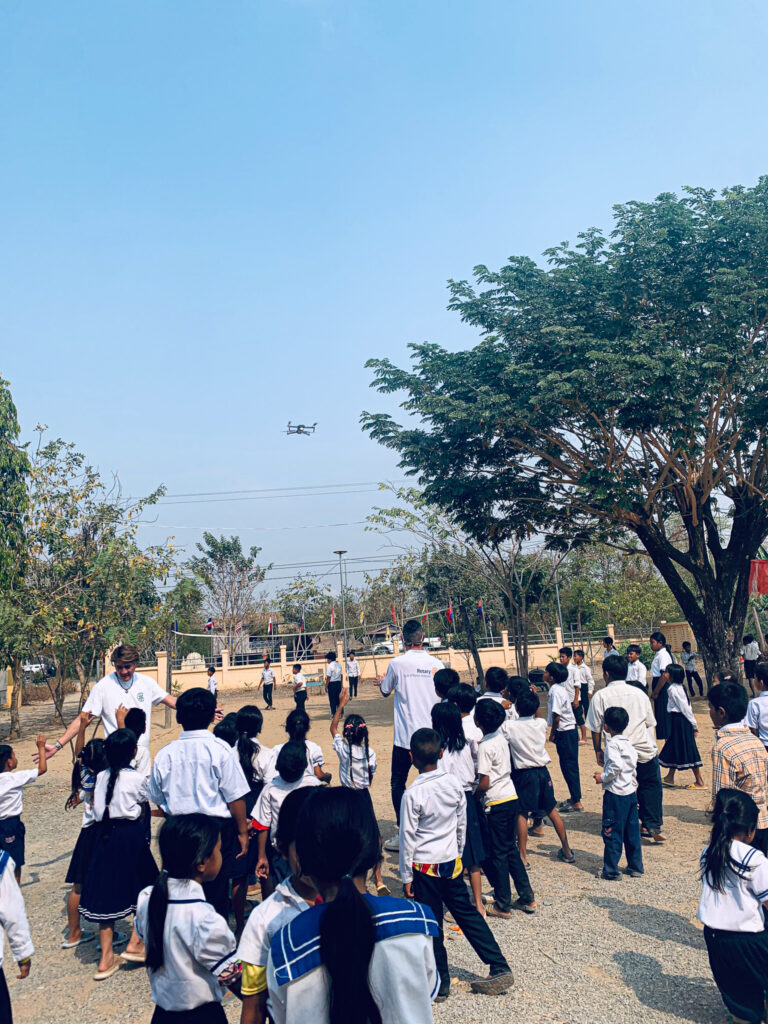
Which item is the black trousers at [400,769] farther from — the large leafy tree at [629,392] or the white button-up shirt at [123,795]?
the large leafy tree at [629,392]

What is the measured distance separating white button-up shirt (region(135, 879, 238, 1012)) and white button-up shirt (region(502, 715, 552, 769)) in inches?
144

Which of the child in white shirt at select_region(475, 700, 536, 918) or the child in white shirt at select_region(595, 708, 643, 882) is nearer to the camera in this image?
the child in white shirt at select_region(475, 700, 536, 918)

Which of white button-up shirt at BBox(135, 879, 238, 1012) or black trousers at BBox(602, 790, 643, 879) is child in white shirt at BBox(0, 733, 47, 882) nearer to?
white button-up shirt at BBox(135, 879, 238, 1012)

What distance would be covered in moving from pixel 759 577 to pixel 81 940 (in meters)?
14.2

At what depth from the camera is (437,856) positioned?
153 inches

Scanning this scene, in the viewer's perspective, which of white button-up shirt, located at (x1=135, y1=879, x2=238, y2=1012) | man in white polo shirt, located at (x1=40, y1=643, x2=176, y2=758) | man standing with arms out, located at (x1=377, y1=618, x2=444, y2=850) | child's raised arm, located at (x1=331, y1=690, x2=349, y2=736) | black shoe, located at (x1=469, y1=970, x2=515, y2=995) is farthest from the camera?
child's raised arm, located at (x1=331, y1=690, x2=349, y2=736)

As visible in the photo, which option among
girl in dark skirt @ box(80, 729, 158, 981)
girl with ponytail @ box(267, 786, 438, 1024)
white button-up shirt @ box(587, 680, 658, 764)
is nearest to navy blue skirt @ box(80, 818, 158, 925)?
girl in dark skirt @ box(80, 729, 158, 981)

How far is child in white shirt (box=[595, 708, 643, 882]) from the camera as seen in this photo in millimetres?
5656

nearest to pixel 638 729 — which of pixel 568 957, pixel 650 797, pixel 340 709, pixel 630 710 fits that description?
pixel 630 710

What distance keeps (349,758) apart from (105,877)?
190cm

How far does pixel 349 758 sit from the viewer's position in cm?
579

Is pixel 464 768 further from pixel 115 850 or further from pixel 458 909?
pixel 115 850

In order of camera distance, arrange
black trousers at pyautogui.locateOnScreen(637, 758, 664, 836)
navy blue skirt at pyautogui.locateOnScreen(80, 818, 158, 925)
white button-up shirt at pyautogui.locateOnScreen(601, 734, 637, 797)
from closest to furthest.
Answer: navy blue skirt at pyautogui.locateOnScreen(80, 818, 158, 925)
white button-up shirt at pyautogui.locateOnScreen(601, 734, 637, 797)
black trousers at pyautogui.locateOnScreen(637, 758, 664, 836)

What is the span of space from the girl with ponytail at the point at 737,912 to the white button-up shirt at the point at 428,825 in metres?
1.23
